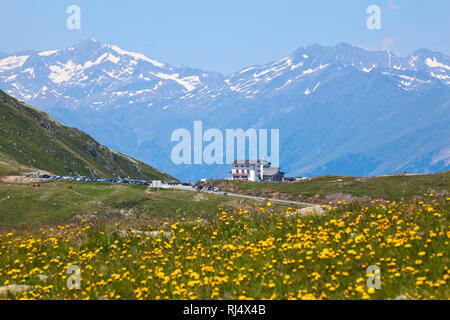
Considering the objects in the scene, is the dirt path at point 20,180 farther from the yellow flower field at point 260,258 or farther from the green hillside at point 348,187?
the yellow flower field at point 260,258

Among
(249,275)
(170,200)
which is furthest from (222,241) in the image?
(170,200)

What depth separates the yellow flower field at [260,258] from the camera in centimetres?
943

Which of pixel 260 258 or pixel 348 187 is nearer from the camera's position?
pixel 260 258

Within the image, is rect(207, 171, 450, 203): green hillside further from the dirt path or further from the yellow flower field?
the yellow flower field

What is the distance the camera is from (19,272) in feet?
43.5

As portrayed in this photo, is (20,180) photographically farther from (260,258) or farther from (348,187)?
(260,258)

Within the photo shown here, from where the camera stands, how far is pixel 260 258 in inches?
450

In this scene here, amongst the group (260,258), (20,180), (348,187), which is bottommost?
(260,258)

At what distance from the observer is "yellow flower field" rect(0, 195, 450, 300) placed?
30.9ft

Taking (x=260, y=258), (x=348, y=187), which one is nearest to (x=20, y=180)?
(x=348, y=187)

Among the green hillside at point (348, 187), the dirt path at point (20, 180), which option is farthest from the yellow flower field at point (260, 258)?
the dirt path at point (20, 180)

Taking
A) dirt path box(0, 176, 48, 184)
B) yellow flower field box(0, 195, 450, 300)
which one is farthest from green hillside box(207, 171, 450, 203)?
yellow flower field box(0, 195, 450, 300)

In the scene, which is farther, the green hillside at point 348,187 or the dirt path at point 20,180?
the green hillside at point 348,187

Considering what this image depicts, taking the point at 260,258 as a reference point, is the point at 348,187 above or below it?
above
